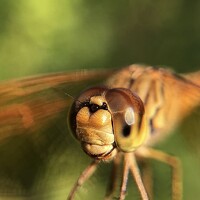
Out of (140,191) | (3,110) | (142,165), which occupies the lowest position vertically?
(142,165)

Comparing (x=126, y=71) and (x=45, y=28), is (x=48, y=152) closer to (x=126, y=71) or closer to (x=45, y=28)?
(x=126, y=71)

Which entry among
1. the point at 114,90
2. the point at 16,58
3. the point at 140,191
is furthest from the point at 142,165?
the point at 16,58

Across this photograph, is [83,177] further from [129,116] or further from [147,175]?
[147,175]

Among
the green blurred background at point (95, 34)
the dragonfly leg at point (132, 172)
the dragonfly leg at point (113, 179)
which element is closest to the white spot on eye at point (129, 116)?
the dragonfly leg at point (132, 172)

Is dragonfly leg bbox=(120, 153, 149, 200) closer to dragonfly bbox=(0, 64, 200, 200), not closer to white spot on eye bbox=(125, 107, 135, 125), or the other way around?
dragonfly bbox=(0, 64, 200, 200)

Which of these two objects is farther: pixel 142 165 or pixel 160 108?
pixel 142 165

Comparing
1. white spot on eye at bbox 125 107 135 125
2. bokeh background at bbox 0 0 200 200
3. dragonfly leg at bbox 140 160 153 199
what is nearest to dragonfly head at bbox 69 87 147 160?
white spot on eye at bbox 125 107 135 125

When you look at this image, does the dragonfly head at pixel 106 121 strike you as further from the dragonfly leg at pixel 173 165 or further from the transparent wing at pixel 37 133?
the dragonfly leg at pixel 173 165

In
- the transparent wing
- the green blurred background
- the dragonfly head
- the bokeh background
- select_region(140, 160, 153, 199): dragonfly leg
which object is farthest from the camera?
the green blurred background
